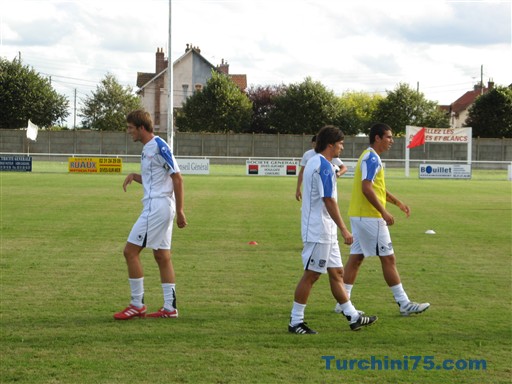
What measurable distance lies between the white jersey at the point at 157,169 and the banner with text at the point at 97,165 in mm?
33455

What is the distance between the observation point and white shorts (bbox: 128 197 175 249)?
7.27m

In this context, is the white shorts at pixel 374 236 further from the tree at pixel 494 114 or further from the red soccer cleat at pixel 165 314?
the tree at pixel 494 114

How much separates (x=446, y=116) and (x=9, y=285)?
67.3 meters

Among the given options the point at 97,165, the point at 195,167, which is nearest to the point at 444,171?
the point at 195,167

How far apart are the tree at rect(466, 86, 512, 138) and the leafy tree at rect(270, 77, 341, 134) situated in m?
12.6

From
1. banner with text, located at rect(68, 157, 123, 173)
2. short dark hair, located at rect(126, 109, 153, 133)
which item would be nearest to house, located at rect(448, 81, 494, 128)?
banner with text, located at rect(68, 157, 123, 173)

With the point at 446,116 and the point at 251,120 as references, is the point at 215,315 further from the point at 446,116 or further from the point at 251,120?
the point at 446,116

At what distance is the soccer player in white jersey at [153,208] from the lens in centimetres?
724

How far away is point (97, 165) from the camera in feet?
132

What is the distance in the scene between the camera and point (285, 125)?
225 feet

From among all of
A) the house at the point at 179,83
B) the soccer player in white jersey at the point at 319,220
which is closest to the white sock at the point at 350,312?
the soccer player in white jersey at the point at 319,220

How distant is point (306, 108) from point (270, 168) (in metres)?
27.8

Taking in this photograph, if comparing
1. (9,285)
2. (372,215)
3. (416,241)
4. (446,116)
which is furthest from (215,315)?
(446,116)

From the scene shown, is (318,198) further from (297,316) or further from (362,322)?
(362,322)
